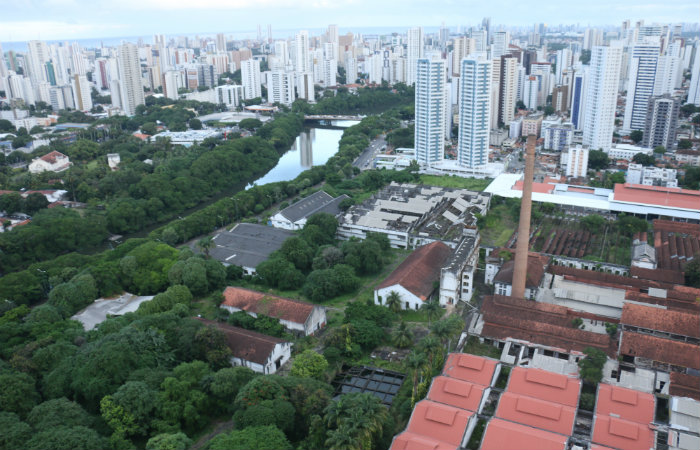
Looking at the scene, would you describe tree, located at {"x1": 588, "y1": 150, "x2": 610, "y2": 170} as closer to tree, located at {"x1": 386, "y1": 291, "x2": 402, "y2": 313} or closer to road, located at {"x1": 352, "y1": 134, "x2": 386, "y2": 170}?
road, located at {"x1": 352, "y1": 134, "x2": 386, "y2": 170}

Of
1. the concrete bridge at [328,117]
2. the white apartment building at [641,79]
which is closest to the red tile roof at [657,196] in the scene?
the white apartment building at [641,79]

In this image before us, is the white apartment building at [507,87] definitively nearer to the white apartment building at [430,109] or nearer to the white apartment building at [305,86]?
the white apartment building at [430,109]

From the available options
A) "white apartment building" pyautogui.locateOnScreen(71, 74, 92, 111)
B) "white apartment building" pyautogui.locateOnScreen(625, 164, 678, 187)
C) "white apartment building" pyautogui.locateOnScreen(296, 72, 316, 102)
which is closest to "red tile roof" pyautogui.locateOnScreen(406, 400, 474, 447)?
"white apartment building" pyautogui.locateOnScreen(625, 164, 678, 187)

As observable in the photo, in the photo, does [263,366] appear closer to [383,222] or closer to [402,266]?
[402,266]

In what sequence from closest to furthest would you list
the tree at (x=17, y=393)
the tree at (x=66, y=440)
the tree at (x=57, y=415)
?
the tree at (x=66, y=440), the tree at (x=57, y=415), the tree at (x=17, y=393)

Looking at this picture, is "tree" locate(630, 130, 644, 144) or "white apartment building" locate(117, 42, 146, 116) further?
"white apartment building" locate(117, 42, 146, 116)
